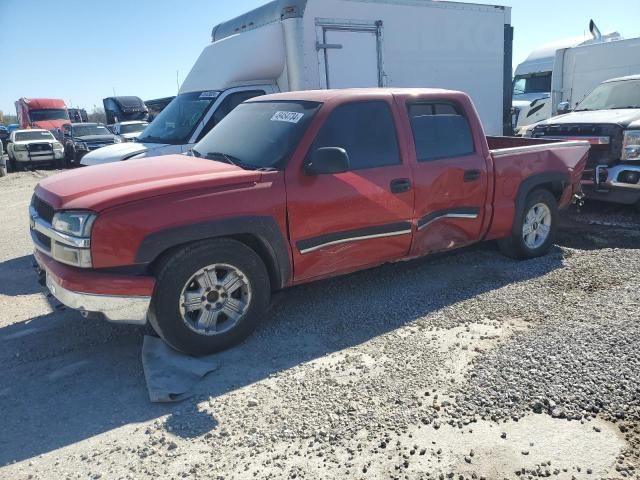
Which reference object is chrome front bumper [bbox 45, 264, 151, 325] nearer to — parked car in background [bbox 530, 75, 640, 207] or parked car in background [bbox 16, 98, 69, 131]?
parked car in background [bbox 530, 75, 640, 207]

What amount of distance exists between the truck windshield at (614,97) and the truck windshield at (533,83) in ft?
31.0

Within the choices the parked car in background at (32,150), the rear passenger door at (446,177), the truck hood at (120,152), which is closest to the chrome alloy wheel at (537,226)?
the rear passenger door at (446,177)

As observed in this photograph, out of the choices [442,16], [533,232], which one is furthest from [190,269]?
[442,16]

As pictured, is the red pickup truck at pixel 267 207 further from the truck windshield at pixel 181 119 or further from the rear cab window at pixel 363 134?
the truck windshield at pixel 181 119

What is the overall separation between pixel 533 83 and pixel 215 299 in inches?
683

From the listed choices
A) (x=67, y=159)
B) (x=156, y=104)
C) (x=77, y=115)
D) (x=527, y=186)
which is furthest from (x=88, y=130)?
(x=527, y=186)

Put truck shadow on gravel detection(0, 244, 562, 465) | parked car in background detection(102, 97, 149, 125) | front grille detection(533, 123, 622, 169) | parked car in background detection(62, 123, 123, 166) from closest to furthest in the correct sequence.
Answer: truck shadow on gravel detection(0, 244, 562, 465)
front grille detection(533, 123, 622, 169)
parked car in background detection(62, 123, 123, 166)
parked car in background detection(102, 97, 149, 125)

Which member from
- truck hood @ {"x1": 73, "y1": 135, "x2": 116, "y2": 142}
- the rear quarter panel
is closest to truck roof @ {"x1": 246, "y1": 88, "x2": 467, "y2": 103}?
the rear quarter panel

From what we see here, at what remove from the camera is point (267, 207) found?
397 cm

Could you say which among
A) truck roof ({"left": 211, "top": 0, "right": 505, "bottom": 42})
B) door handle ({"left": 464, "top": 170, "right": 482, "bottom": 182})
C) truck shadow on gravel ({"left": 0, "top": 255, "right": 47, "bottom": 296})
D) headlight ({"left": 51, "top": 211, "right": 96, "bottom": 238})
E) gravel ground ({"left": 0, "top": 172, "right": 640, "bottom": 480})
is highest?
truck roof ({"left": 211, "top": 0, "right": 505, "bottom": 42})

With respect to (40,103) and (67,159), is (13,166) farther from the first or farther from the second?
(40,103)

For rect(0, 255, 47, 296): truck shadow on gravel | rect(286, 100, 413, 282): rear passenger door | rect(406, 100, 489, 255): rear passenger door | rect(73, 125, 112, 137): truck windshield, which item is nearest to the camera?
rect(286, 100, 413, 282): rear passenger door

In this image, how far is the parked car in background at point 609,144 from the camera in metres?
7.09

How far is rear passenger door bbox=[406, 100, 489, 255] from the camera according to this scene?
15.8 feet
